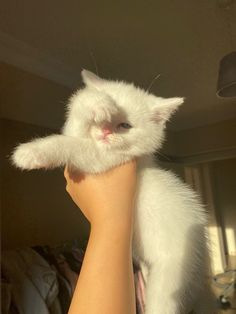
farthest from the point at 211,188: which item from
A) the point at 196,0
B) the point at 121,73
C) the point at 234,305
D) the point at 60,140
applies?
the point at 60,140

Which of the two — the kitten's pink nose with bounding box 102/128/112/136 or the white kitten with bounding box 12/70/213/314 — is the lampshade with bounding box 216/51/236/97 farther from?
the kitten's pink nose with bounding box 102/128/112/136

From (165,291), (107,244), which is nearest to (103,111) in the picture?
(107,244)

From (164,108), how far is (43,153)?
33 cm

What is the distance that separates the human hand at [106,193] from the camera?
1.83 ft

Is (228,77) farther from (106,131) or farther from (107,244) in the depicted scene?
(107,244)

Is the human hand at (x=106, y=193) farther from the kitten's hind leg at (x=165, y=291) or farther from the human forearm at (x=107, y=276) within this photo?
the kitten's hind leg at (x=165, y=291)

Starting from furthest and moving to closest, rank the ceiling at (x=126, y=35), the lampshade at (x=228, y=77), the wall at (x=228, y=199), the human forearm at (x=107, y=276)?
the wall at (x=228, y=199)
the ceiling at (x=126, y=35)
the lampshade at (x=228, y=77)
the human forearm at (x=107, y=276)

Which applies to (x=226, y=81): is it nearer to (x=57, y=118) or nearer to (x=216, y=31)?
(x=216, y=31)

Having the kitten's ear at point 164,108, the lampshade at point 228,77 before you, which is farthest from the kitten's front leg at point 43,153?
the lampshade at point 228,77

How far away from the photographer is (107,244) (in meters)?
0.51

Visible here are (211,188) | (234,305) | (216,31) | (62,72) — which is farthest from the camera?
(211,188)

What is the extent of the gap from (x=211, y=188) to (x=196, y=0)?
71.6 inches

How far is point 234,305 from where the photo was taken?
2.32m

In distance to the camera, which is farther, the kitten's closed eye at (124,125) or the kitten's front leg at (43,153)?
the kitten's closed eye at (124,125)
